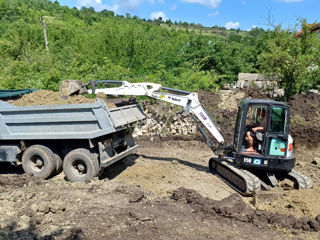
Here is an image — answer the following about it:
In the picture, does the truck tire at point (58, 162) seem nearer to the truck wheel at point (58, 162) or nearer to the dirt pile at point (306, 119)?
the truck wheel at point (58, 162)

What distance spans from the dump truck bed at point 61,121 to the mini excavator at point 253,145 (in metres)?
0.82

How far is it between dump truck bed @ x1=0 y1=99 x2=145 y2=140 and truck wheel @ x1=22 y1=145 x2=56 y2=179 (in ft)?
1.05

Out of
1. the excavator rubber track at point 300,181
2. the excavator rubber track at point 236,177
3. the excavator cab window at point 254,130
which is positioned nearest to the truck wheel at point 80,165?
the excavator rubber track at point 236,177

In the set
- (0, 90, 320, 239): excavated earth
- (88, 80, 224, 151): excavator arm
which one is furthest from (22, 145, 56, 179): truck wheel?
(88, 80, 224, 151): excavator arm

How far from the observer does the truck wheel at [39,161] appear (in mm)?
6328

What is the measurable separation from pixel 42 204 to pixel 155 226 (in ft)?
7.04

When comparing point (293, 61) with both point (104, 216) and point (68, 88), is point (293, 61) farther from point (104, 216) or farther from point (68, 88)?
point (104, 216)

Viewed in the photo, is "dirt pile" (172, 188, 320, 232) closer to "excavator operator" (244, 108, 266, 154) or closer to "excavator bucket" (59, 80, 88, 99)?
"excavator operator" (244, 108, 266, 154)

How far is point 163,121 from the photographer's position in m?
11.0

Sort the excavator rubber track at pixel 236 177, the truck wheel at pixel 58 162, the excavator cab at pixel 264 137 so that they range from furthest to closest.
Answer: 1. the truck wheel at pixel 58 162
2. the excavator cab at pixel 264 137
3. the excavator rubber track at pixel 236 177

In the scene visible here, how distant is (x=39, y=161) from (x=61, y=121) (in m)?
1.34

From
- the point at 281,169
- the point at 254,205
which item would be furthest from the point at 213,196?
the point at 281,169

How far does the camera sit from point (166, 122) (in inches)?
424

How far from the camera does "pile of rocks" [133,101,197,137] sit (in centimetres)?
1070
